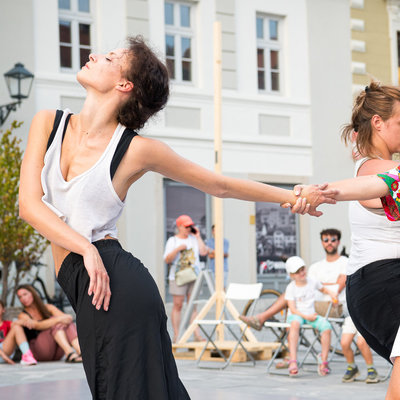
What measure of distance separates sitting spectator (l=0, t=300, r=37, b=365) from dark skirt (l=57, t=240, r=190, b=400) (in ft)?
23.4

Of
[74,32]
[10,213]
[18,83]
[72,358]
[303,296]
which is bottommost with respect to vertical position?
[72,358]

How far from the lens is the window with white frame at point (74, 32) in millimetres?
15523

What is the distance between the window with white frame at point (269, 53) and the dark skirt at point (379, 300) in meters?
14.6

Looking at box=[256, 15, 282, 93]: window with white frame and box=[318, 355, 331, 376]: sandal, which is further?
box=[256, 15, 282, 93]: window with white frame

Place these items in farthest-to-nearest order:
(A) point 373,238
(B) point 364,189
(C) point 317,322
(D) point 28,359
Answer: (D) point 28,359, (C) point 317,322, (A) point 373,238, (B) point 364,189

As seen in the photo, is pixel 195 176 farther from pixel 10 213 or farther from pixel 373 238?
pixel 10 213

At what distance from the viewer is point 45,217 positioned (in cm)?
286

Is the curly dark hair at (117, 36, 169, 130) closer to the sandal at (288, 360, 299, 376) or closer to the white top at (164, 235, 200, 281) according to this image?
the sandal at (288, 360, 299, 376)

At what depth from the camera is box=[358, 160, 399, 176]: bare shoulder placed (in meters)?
3.63

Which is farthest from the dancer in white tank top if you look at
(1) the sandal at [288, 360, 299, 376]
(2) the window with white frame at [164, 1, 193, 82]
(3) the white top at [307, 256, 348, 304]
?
(2) the window with white frame at [164, 1, 193, 82]

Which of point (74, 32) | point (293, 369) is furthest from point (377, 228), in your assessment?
point (74, 32)

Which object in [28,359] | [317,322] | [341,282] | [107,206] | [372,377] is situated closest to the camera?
[107,206]

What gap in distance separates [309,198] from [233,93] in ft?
44.6

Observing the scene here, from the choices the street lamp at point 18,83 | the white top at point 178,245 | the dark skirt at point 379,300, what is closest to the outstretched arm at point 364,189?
the dark skirt at point 379,300
